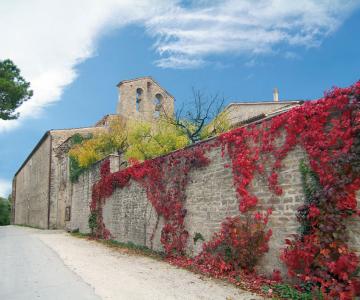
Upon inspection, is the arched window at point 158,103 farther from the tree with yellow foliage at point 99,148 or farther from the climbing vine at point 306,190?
the climbing vine at point 306,190

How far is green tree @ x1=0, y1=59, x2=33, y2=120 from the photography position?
798 inches

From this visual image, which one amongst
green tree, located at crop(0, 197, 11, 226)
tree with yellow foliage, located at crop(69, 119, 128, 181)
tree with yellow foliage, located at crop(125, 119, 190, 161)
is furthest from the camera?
green tree, located at crop(0, 197, 11, 226)

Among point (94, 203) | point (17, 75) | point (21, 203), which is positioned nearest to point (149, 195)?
point (94, 203)

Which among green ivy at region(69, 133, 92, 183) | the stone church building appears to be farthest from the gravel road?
the stone church building

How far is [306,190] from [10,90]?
18730mm

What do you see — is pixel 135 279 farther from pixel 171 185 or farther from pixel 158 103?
pixel 158 103

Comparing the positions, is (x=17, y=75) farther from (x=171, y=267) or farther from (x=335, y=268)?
(x=335, y=268)

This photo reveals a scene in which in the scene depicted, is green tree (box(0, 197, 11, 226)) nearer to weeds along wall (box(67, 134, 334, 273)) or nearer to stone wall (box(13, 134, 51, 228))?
stone wall (box(13, 134, 51, 228))

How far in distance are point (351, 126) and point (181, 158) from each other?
18.0ft

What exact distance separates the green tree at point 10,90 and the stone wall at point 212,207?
900 cm

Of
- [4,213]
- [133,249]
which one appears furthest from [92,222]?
[4,213]

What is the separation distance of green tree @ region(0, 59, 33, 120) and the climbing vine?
47.7ft

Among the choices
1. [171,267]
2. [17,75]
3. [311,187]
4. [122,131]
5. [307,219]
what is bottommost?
[171,267]

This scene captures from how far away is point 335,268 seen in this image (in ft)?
17.8
